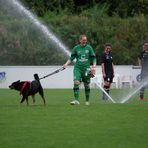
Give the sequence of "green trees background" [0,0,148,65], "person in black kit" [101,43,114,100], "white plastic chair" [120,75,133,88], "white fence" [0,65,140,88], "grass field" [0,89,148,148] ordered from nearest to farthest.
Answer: "grass field" [0,89,148,148] < "person in black kit" [101,43,114,100] < "white fence" [0,65,140,88] < "white plastic chair" [120,75,133,88] < "green trees background" [0,0,148,65]

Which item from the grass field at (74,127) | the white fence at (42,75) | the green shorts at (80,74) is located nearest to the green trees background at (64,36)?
the white fence at (42,75)

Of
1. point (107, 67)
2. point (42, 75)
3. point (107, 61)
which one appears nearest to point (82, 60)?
point (107, 61)

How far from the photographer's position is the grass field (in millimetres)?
11125

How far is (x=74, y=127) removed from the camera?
1301cm

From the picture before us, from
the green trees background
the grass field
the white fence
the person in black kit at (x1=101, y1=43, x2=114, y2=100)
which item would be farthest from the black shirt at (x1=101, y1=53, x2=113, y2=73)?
the green trees background

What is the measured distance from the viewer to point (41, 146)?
10789 mm

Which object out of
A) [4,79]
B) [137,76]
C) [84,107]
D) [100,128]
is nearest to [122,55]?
[137,76]

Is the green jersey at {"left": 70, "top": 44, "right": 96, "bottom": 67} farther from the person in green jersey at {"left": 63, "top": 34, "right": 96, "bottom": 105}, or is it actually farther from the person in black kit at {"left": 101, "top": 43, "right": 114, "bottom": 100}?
the person in black kit at {"left": 101, "top": 43, "right": 114, "bottom": 100}

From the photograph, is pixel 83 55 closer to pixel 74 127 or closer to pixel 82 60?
pixel 82 60

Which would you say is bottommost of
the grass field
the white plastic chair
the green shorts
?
the white plastic chair

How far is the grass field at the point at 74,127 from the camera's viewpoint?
36.5ft

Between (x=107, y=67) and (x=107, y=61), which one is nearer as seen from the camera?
(x=107, y=61)

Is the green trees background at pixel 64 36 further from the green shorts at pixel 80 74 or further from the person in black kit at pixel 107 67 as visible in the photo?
the green shorts at pixel 80 74

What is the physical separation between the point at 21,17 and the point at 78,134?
3086 cm
